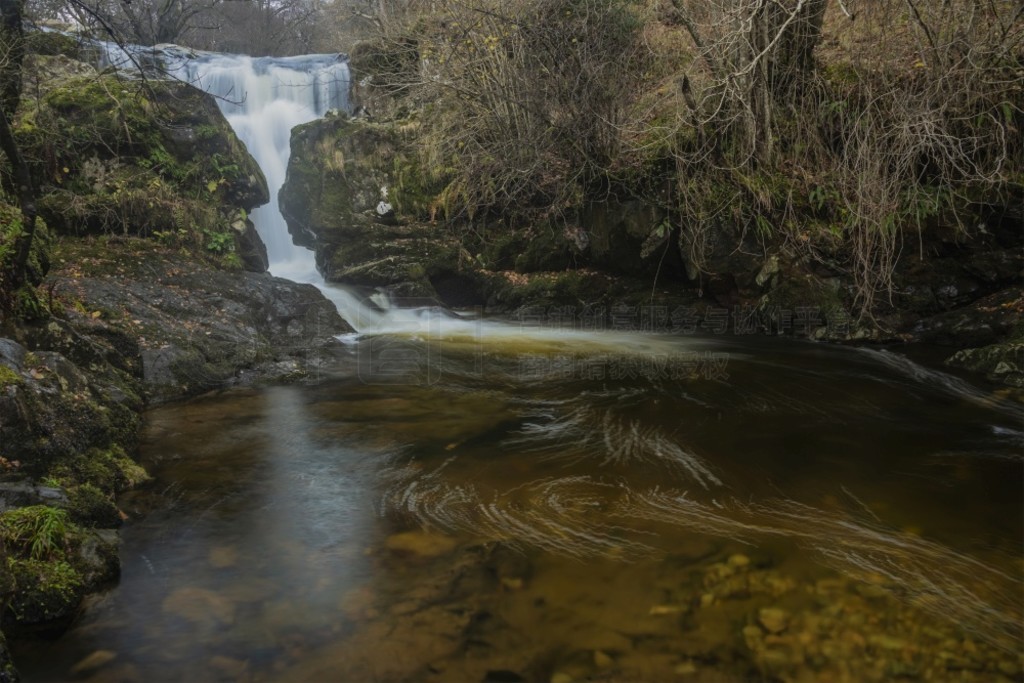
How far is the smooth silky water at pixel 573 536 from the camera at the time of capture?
2596 mm

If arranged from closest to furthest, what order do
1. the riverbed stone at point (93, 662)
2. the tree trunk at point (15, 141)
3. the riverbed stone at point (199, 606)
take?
the riverbed stone at point (93, 662)
the riverbed stone at point (199, 606)
the tree trunk at point (15, 141)

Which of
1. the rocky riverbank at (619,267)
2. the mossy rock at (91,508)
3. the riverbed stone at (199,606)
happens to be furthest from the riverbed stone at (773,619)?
the rocky riverbank at (619,267)

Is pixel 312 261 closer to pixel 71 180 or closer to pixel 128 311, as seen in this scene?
pixel 71 180

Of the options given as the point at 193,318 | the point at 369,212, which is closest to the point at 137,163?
the point at 369,212

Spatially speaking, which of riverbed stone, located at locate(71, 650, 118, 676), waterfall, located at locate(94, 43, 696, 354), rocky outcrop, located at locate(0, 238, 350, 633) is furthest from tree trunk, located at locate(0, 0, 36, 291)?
riverbed stone, located at locate(71, 650, 118, 676)

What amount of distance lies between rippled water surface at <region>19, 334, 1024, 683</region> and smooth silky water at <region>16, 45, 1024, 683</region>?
0.02m

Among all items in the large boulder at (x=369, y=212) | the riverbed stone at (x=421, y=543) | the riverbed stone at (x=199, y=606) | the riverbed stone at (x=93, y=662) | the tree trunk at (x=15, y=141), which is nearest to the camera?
the riverbed stone at (x=93, y=662)

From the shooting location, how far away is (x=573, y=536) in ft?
11.4

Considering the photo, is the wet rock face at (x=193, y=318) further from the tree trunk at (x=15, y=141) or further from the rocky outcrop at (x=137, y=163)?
the tree trunk at (x=15, y=141)

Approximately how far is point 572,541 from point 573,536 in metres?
0.05

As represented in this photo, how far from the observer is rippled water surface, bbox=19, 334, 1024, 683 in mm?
2590

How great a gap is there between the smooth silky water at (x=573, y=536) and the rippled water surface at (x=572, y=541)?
15 mm

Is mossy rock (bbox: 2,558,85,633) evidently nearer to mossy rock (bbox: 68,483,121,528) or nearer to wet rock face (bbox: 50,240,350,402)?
mossy rock (bbox: 68,483,121,528)

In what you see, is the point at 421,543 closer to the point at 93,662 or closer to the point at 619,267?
the point at 93,662
